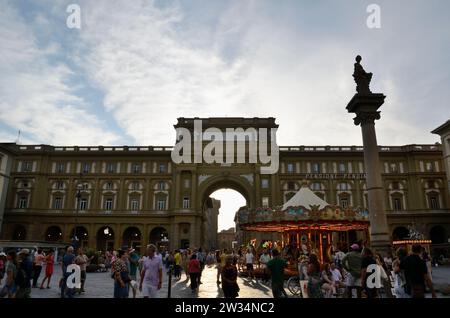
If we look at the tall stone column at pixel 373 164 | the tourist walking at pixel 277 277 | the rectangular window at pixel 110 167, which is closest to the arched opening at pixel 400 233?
the tall stone column at pixel 373 164

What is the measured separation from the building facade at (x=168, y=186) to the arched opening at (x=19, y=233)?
0.15 m

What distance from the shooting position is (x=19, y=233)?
53.8 m

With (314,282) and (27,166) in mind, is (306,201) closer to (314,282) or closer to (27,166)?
(314,282)

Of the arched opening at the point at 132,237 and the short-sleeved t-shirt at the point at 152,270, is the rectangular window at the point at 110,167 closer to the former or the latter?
the arched opening at the point at 132,237

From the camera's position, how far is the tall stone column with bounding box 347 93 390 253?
51.5 feet

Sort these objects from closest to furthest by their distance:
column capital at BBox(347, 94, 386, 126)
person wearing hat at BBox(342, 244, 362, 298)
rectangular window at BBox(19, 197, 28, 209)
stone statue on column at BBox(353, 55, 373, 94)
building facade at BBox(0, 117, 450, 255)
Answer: person wearing hat at BBox(342, 244, 362, 298)
column capital at BBox(347, 94, 386, 126)
stone statue on column at BBox(353, 55, 373, 94)
building facade at BBox(0, 117, 450, 255)
rectangular window at BBox(19, 197, 28, 209)

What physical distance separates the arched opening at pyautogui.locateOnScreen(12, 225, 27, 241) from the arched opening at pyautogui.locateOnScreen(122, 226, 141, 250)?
14702 mm

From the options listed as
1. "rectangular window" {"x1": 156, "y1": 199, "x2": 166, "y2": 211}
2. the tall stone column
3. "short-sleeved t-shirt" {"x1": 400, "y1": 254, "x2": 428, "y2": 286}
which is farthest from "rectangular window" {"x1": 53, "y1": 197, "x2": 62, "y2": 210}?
"short-sleeved t-shirt" {"x1": 400, "y1": 254, "x2": 428, "y2": 286}

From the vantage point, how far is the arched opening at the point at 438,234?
52.5 m

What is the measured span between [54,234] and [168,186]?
19.6 meters

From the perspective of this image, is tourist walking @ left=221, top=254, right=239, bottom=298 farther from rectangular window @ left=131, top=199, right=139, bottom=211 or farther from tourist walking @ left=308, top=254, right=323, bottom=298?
rectangular window @ left=131, top=199, right=139, bottom=211

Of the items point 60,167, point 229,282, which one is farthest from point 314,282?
point 60,167

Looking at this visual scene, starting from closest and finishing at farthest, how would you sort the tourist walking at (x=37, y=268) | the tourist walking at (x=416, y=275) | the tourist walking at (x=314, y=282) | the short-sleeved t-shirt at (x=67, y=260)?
the tourist walking at (x=416, y=275) → the tourist walking at (x=314, y=282) → the short-sleeved t-shirt at (x=67, y=260) → the tourist walking at (x=37, y=268)

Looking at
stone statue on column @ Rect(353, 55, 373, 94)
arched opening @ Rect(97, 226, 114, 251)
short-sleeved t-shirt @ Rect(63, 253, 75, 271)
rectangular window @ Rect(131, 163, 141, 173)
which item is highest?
rectangular window @ Rect(131, 163, 141, 173)
